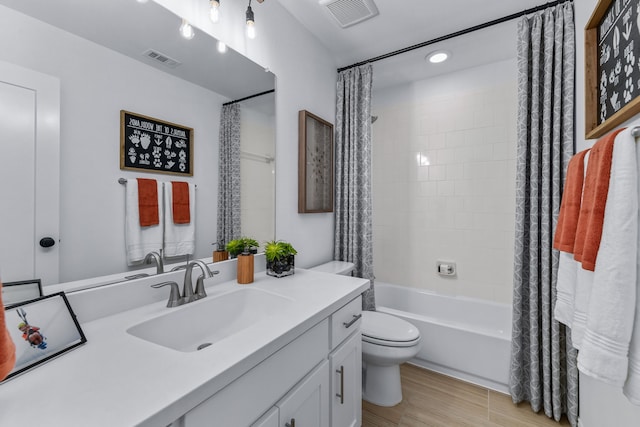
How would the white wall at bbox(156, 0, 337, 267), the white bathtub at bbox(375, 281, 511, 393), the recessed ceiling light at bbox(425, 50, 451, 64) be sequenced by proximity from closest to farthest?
the white wall at bbox(156, 0, 337, 267) < the white bathtub at bbox(375, 281, 511, 393) < the recessed ceiling light at bbox(425, 50, 451, 64)

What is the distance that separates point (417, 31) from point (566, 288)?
71.6 inches

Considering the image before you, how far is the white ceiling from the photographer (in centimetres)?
173

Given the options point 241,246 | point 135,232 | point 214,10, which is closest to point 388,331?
point 241,246

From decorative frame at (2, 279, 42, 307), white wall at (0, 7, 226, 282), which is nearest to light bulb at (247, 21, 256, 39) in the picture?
white wall at (0, 7, 226, 282)

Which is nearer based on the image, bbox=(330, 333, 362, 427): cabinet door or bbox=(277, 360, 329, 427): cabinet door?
bbox=(277, 360, 329, 427): cabinet door

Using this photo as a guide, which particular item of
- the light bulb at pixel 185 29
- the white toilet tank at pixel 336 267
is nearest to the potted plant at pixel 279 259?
the white toilet tank at pixel 336 267

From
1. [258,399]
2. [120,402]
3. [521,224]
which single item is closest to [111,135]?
[120,402]

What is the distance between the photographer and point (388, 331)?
5.84 feet

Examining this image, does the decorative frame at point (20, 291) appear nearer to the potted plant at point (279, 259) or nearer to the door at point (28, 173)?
the door at point (28, 173)

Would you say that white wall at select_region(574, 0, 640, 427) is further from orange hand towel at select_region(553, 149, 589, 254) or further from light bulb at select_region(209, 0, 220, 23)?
light bulb at select_region(209, 0, 220, 23)

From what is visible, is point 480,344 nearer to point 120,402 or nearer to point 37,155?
point 120,402

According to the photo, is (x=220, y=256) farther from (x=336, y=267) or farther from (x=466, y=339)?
(x=466, y=339)

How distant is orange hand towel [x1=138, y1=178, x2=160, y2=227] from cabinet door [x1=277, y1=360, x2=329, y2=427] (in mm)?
809

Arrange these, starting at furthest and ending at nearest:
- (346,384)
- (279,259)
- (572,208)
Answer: (279,259)
(346,384)
(572,208)
